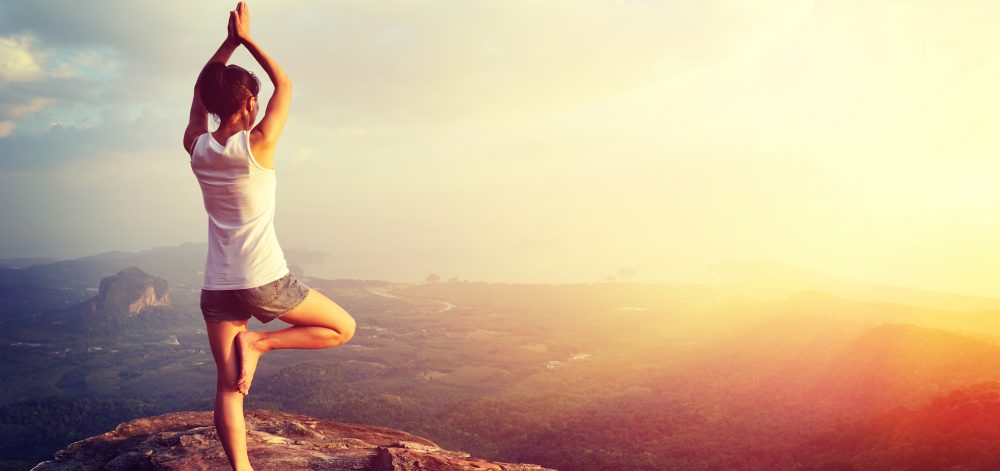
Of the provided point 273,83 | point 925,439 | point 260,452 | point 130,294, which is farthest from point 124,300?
point 273,83

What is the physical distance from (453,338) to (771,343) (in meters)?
65.1

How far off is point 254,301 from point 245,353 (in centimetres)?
76

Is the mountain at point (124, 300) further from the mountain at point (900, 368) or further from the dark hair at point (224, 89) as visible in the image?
the dark hair at point (224, 89)

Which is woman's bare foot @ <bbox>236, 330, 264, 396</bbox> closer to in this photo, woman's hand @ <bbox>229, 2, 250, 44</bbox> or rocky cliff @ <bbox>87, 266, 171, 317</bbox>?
woman's hand @ <bbox>229, 2, 250, 44</bbox>

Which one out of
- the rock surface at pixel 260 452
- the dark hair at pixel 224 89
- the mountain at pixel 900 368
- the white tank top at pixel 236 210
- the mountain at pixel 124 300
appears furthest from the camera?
the mountain at pixel 124 300

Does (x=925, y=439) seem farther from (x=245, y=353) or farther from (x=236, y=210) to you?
(x=236, y=210)

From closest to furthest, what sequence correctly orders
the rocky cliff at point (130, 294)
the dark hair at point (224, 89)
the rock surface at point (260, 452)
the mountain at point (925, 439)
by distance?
1. the dark hair at point (224, 89)
2. the rock surface at point (260, 452)
3. the mountain at point (925, 439)
4. the rocky cliff at point (130, 294)

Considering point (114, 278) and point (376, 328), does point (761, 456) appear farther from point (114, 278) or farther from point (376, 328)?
point (114, 278)

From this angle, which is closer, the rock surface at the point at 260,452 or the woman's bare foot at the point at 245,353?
the woman's bare foot at the point at 245,353

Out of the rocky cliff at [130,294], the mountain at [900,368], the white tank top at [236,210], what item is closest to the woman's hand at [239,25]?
the white tank top at [236,210]

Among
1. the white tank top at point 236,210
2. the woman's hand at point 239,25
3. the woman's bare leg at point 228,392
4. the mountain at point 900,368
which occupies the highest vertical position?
the woman's hand at point 239,25

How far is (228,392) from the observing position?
5145 mm

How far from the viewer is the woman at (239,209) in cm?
430

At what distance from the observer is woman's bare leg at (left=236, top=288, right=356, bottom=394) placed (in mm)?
5000
